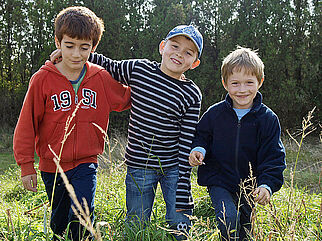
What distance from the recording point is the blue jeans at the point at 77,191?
2.42 meters

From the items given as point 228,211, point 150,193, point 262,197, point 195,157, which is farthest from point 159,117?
point 262,197

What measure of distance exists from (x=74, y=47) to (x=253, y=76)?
1.38 m

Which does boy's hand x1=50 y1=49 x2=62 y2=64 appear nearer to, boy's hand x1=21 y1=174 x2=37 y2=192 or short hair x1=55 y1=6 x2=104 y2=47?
short hair x1=55 y1=6 x2=104 y2=47

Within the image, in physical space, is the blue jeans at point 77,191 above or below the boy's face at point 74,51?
below

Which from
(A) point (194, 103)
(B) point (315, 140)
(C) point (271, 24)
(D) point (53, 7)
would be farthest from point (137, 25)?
(A) point (194, 103)

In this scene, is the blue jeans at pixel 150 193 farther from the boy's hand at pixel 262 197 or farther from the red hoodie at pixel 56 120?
the boy's hand at pixel 262 197

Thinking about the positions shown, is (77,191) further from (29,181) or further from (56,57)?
(56,57)

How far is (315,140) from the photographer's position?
10.4m

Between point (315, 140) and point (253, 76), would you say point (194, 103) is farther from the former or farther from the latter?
point (315, 140)

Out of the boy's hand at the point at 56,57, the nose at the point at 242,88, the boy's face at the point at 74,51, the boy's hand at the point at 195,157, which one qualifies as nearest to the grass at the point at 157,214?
the boy's hand at the point at 195,157

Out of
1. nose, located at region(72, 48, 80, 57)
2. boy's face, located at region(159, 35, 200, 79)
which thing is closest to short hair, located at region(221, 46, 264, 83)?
boy's face, located at region(159, 35, 200, 79)

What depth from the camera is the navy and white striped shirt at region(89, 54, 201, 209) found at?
8.95 ft

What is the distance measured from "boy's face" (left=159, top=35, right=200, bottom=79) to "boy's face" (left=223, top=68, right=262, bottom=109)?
0.38 meters

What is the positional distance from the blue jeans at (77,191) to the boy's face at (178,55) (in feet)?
3.20
